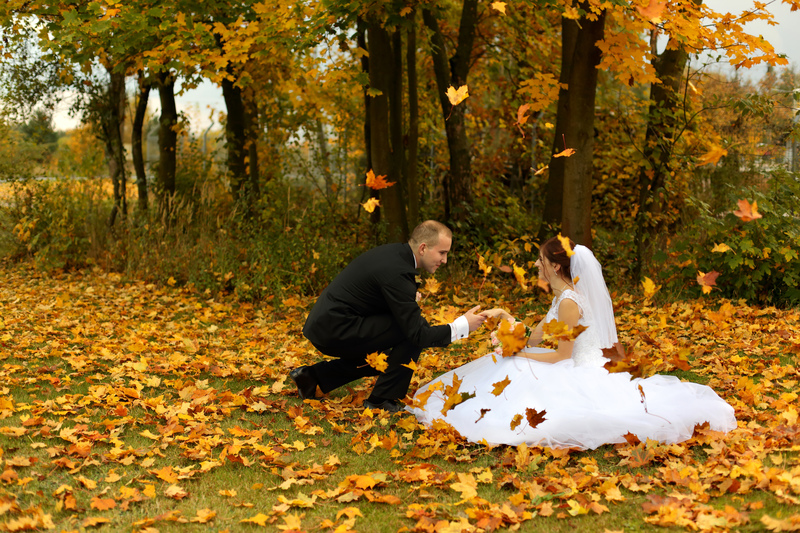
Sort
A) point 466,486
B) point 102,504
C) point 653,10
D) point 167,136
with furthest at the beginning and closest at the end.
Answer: point 167,136
point 653,10
point 466,486
point 102,504

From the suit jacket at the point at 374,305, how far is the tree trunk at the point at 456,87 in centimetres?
566

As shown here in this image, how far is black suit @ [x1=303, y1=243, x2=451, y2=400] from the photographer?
178 inches

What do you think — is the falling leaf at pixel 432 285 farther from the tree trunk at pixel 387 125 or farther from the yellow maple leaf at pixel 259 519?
the tree trunk at pixel 387 125

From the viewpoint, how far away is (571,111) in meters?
7.93

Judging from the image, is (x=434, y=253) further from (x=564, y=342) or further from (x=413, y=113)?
(x=413, y=113)

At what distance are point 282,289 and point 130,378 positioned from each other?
3.29m

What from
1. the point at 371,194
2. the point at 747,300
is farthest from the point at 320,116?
the point at 747,300

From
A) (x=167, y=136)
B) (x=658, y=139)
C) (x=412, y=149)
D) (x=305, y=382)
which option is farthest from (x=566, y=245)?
(x=167, y=136)

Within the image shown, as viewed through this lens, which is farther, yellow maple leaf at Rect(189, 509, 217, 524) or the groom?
the groom

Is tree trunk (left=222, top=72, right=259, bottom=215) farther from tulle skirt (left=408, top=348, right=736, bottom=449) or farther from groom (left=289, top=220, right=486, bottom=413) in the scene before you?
tulle skirt (left=408, top=348, right=736, bottom=449)

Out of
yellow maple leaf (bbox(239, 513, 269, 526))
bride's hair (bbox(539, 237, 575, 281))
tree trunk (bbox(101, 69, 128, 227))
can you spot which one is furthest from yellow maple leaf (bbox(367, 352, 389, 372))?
tree trunk (bbox(101, 69, 128, 227))

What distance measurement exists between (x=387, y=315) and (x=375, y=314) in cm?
9

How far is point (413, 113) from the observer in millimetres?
10359

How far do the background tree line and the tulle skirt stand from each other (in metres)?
1.69
